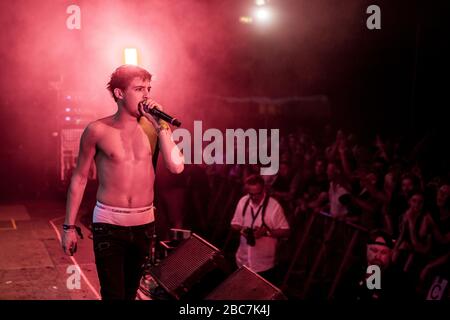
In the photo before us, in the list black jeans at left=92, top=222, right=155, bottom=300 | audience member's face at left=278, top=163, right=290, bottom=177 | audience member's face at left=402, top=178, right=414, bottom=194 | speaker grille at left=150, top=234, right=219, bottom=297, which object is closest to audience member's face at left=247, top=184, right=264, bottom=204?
speaker grille at left=150, top=234, right=219, bottom=297

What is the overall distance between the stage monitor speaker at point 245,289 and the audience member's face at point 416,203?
1.97 meters

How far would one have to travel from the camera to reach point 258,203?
5617 mm

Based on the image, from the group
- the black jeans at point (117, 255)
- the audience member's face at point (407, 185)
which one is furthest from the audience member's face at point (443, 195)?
the black jeans at point (117, 255)

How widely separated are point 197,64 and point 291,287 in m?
5.88

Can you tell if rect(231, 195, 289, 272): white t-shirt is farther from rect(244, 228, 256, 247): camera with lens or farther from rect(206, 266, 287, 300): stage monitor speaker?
rect(206, 266, 287, 300): stage monitor speaker

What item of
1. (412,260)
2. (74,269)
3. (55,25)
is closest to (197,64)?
(55,25)

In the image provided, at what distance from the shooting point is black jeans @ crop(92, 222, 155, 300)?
11.7ft

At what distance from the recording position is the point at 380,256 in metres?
5.05

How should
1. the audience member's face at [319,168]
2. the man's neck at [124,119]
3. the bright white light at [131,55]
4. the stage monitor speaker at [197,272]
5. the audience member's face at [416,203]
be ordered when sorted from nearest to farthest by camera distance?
1. the man's neck at [124,119]
2. the stage monitor speaker at [197,272]
3. the audience member's face at [416,203]
4. the bright white light at [131,55]
5. the audience member's face at [319,168]

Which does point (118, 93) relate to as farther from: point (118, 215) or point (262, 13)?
point (262, 13)

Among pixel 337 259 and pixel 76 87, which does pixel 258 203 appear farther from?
pixel 76 87

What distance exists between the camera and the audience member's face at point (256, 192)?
18.1ft

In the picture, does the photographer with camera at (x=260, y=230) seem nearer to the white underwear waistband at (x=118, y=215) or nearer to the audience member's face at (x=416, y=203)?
the audience member's face at (x=416, y=203)

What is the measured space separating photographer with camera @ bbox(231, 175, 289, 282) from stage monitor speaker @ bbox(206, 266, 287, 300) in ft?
2.90
